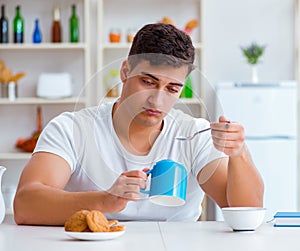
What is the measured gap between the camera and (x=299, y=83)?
5.40 metres

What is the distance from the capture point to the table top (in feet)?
5.25

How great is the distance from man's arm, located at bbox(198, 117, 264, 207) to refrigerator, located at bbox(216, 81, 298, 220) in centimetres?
275

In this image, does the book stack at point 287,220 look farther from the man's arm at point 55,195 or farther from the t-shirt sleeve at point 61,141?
the t-shirt sleeve at point 61,141

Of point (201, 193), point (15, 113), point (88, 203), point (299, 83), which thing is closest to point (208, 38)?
point (299, 83)

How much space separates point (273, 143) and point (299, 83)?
2.19 feet

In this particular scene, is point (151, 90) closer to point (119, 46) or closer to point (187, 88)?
point (187, 88)

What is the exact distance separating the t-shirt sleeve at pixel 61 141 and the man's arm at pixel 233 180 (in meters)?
0.40

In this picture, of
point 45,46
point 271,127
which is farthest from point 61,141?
point 45,46

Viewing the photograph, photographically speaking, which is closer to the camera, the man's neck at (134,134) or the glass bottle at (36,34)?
the man's neck at (134,134)

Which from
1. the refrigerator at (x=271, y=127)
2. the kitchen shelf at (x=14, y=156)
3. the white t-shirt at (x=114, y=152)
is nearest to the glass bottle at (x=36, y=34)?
the kitchen shelf at (x=14, y=156)

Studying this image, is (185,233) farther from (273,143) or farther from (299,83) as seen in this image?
(299,83)

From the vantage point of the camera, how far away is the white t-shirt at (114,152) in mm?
1995

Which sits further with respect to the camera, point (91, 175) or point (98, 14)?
point (98, 14)

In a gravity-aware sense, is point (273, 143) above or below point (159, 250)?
below
